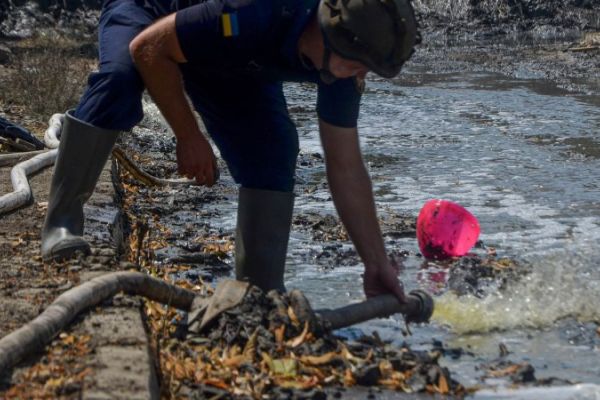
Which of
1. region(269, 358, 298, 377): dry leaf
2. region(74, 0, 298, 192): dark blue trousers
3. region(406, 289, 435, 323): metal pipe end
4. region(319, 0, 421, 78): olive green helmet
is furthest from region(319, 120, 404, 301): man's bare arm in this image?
region(269, 358, 298, 377): dry leaf

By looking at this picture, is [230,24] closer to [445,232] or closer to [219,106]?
[219,106]

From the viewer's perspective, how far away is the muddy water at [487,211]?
507cm

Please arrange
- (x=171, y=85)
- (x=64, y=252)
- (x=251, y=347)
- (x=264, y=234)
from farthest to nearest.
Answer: (x=264, y=234)
(x=64, y=252)
(x=171, y=85)
(x=251, y=347)

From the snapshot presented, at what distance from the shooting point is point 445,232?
21.2 feet

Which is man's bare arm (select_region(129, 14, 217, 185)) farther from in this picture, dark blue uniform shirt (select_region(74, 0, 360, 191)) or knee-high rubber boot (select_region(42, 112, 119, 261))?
knee-high rubber boot (select_region(42, 112, 119, 261))

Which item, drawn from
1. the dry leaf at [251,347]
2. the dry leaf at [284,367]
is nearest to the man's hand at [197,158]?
the dry leaf at [251,347]

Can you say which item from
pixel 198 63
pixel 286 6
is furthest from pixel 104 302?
pixel 286 6

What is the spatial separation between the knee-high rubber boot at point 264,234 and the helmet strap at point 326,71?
78cm

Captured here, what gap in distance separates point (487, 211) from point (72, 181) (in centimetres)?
354

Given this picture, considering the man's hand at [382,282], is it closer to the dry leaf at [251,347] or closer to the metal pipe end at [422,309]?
the metal pipe end at [422,309]

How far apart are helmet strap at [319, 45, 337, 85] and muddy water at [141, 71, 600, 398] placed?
1.12m

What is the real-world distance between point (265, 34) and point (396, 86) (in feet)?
38.3

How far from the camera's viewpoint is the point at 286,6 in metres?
4.38

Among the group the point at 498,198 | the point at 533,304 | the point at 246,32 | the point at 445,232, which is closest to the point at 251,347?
the point at 246,32
